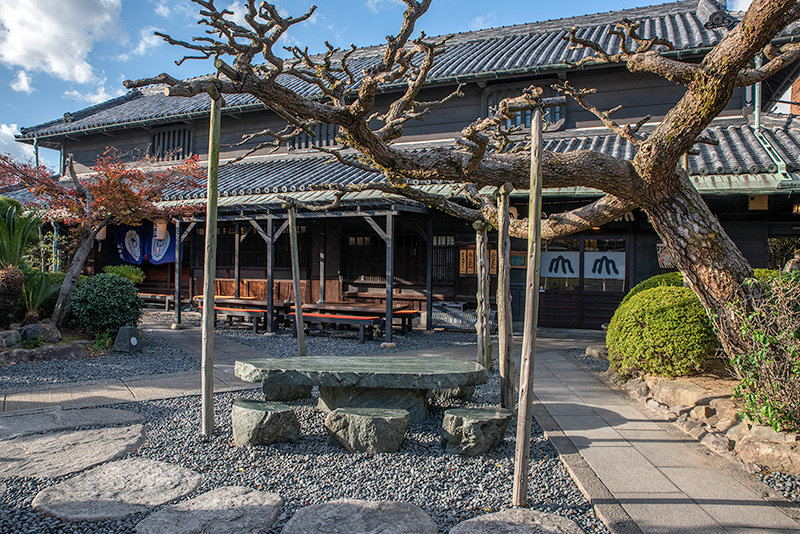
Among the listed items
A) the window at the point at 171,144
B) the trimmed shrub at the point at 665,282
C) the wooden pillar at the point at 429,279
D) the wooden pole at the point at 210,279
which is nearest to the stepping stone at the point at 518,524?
the wooden pole at the point at 210,279

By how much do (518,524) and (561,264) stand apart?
28.3ft

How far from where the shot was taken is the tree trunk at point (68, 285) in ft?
27.6

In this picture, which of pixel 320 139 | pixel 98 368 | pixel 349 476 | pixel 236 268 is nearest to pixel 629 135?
pixel 349 476

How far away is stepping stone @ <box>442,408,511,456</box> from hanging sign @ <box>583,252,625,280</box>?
742cm

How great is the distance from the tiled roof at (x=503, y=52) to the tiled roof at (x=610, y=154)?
172 cm

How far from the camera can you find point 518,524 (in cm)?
283

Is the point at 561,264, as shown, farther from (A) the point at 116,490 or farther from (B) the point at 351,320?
(A) the point at 116,490

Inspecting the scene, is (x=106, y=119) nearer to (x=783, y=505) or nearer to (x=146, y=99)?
(x=146, y=99)

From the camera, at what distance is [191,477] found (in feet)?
11.2

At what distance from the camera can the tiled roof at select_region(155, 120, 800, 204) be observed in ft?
26.9

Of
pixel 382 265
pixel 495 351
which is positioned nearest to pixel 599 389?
pixel 495 351

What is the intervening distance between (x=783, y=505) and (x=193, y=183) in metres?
10.7

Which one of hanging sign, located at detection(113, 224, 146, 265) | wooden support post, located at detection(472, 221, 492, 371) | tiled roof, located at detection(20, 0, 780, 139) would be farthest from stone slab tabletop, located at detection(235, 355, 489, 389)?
hanging sign, located at detection(113, 224, 146, 265)

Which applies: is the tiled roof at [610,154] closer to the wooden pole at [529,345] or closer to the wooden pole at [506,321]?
the wooden pole at [506,321]
